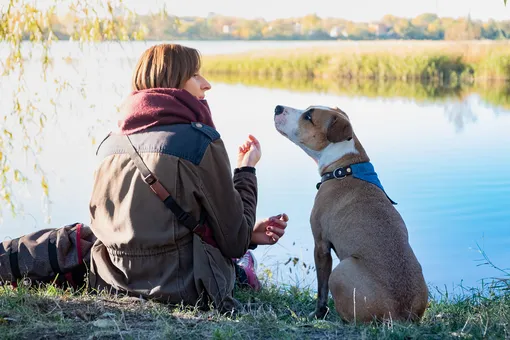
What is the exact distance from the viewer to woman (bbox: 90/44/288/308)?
4.30 metres

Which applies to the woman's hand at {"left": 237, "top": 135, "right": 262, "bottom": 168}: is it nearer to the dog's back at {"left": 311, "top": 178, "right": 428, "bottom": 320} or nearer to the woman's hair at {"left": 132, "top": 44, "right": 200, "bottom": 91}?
the dog's back at {"left": 311, "top": 178, "right": 428, "bottom": 320}

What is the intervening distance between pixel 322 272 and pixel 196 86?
1.40 metres

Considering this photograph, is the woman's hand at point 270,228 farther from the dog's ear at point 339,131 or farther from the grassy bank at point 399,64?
the grassy bank at point 399,64

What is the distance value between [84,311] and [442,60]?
24875mm

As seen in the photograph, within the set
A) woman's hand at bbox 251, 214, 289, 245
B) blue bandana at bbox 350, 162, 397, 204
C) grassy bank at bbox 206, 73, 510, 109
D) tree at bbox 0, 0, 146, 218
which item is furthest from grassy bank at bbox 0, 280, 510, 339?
grassy bank at bbox 206, 73, 510, 109

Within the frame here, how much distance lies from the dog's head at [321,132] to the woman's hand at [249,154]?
15.3 inches

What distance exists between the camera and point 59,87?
7.40 metres

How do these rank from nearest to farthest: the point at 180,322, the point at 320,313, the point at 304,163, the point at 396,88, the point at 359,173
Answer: the point at 180,322 < the point at 320,313 < the point at 359,173 < the point at 304,163 < the point at 396,88

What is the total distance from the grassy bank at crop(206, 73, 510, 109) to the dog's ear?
60.6 feet

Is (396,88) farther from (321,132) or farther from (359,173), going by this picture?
(359,173)

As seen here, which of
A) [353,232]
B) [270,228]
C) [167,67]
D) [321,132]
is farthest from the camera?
[321,132]

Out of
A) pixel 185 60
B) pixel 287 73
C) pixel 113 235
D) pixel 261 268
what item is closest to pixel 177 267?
pixel 113 235

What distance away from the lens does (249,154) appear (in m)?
4.91

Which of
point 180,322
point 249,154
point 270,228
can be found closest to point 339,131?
point 249,154
